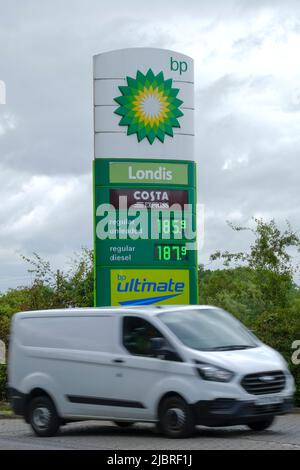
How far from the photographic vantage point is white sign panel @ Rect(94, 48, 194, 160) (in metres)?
24.0

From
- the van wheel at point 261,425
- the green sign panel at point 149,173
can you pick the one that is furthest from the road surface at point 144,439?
the green sign panel at point 149,173

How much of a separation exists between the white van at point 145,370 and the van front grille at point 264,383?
1 cm

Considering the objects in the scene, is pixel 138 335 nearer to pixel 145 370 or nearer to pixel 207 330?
pixel 145 370

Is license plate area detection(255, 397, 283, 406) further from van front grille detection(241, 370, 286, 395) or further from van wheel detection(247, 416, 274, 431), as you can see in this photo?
van wheel detection(247, 416, 274, 431)

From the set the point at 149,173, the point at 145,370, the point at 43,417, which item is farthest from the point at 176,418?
the point at 149,173

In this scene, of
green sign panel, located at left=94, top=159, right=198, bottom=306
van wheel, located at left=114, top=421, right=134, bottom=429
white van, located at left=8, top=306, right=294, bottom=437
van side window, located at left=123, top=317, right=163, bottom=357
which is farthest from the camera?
green sign panel, located at left=94, top=159, right=198, bottom=306

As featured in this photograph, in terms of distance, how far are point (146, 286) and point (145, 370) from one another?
8332 millimetres

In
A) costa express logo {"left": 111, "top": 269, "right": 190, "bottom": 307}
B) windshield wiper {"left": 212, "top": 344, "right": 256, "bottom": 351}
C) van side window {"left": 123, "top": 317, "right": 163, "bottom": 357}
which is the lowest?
windshield wiper {"left": 212, "top": 344, "right": 256, "bottom": 351}

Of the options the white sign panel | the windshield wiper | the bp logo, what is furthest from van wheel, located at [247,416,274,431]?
the bp logo

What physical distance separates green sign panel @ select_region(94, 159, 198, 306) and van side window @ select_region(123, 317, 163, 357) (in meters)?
7.69

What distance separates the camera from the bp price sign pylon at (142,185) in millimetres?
23781

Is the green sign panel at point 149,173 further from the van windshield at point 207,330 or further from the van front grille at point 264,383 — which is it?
the van front grille at point 264,383
